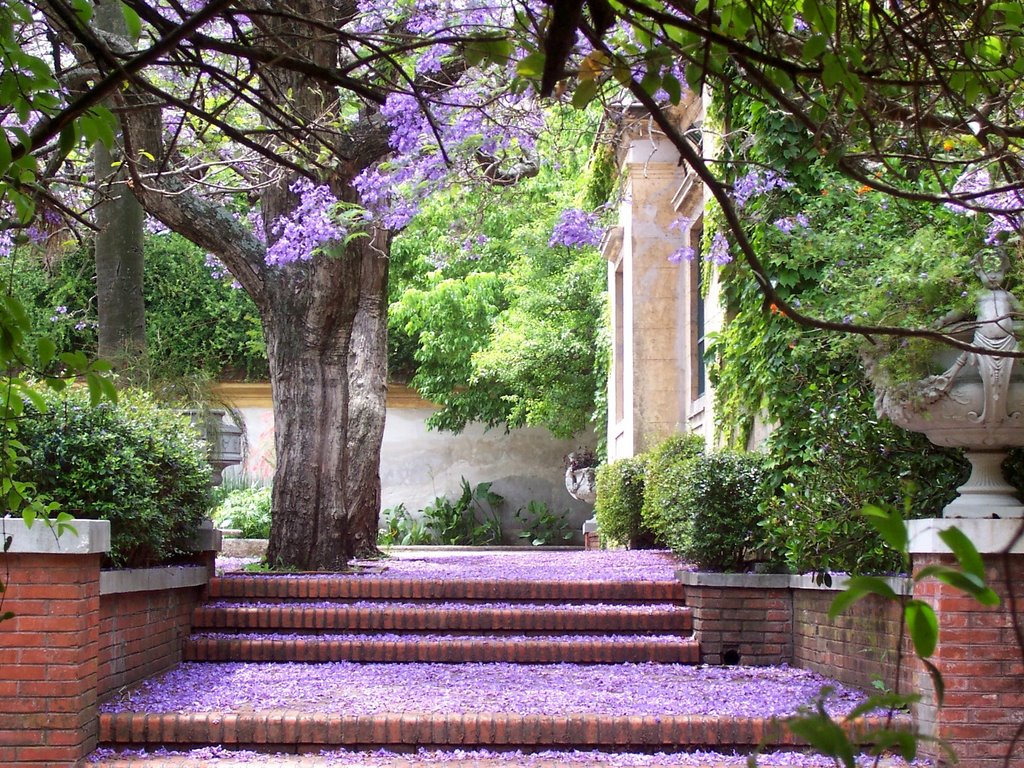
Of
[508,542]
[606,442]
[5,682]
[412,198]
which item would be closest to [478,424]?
[508,542]

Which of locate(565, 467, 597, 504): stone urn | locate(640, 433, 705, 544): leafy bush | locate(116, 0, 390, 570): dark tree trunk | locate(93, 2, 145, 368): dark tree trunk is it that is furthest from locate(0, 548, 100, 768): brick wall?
locate(565, 467, 597, 504): stone urn

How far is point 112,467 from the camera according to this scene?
5.96m

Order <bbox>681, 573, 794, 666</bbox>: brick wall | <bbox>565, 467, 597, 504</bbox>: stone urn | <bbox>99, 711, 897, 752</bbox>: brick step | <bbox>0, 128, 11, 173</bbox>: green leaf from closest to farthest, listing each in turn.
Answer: <bbox>0, 128, 11, 173</bbox>: green leaf, <bbox>99, 711, 897, 752</bbox>: brick step, <bbox>681, 573, 794, 666</bbox>: brick wall, <bbox>565, 467, 597, 504</bbox>: stone urn

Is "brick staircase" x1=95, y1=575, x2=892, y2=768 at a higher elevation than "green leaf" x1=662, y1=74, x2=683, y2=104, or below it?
below

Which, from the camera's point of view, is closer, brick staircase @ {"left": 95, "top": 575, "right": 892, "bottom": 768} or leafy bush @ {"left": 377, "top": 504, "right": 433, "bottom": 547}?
brick staircase @ {"left": 95, "top": 575, "right": 892, "bottom": 768}

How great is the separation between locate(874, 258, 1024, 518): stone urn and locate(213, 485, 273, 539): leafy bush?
12105mm

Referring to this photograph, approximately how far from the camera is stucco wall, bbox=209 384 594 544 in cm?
2108

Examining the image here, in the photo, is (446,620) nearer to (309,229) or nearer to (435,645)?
(435,645)

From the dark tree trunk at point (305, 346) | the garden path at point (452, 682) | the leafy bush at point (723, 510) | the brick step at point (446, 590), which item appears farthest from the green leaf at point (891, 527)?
the dark tree trunk at point (305, 346)

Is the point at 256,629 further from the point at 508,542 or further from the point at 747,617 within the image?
the point at 508,542

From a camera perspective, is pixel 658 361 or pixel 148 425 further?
pixel 658 361

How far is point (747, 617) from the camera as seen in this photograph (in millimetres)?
7340

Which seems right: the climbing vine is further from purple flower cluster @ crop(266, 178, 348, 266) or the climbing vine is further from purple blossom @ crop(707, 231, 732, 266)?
purple flower cluster @ crop(266, 178, 348, 266)

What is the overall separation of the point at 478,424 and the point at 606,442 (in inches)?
169
